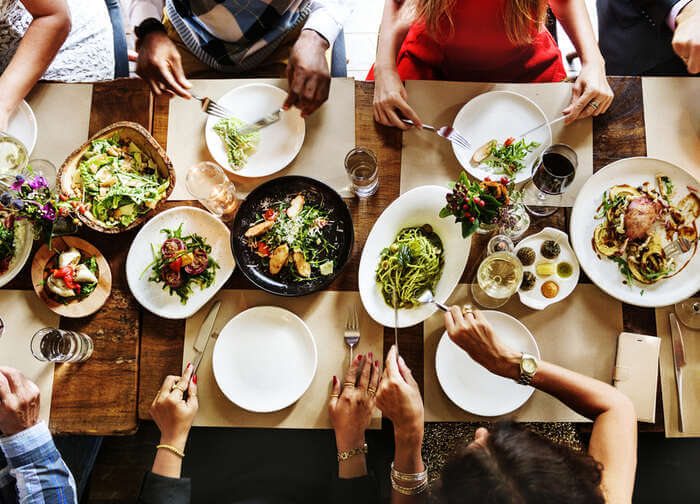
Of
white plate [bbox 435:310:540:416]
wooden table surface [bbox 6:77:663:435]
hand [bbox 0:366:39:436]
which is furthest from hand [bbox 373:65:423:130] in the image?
hand [bbox 0:366:39:436]

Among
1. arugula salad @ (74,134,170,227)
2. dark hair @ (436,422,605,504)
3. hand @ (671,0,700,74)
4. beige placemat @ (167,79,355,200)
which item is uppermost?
hand @ (671,0,700,74)

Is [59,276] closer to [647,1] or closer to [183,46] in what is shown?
[183,46]

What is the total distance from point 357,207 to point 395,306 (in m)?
0.41

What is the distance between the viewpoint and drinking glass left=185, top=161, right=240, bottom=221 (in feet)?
5.06

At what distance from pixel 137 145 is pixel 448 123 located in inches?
47.5

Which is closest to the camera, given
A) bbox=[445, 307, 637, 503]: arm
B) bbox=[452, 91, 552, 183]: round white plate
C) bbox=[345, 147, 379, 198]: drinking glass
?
bbox=[445, 307, 637, 503]: arm

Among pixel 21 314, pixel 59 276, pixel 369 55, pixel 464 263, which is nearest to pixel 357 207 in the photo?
pixel 464 263

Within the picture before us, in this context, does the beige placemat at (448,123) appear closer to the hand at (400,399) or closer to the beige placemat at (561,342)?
the beige placemat at (561,342)

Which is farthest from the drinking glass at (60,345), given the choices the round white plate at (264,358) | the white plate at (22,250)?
the round white plate at (264,358)

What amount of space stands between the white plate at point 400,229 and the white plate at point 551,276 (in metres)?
0.25

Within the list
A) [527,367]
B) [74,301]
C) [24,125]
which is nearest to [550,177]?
[527,367]

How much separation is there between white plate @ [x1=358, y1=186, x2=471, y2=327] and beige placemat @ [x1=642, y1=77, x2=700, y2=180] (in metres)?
0.86

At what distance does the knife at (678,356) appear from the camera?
147 centimetres

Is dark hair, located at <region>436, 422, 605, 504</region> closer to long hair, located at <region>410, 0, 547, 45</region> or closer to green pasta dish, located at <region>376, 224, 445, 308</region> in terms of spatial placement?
green pasta dish, located at <region>376, 224, 445, 308</region>
